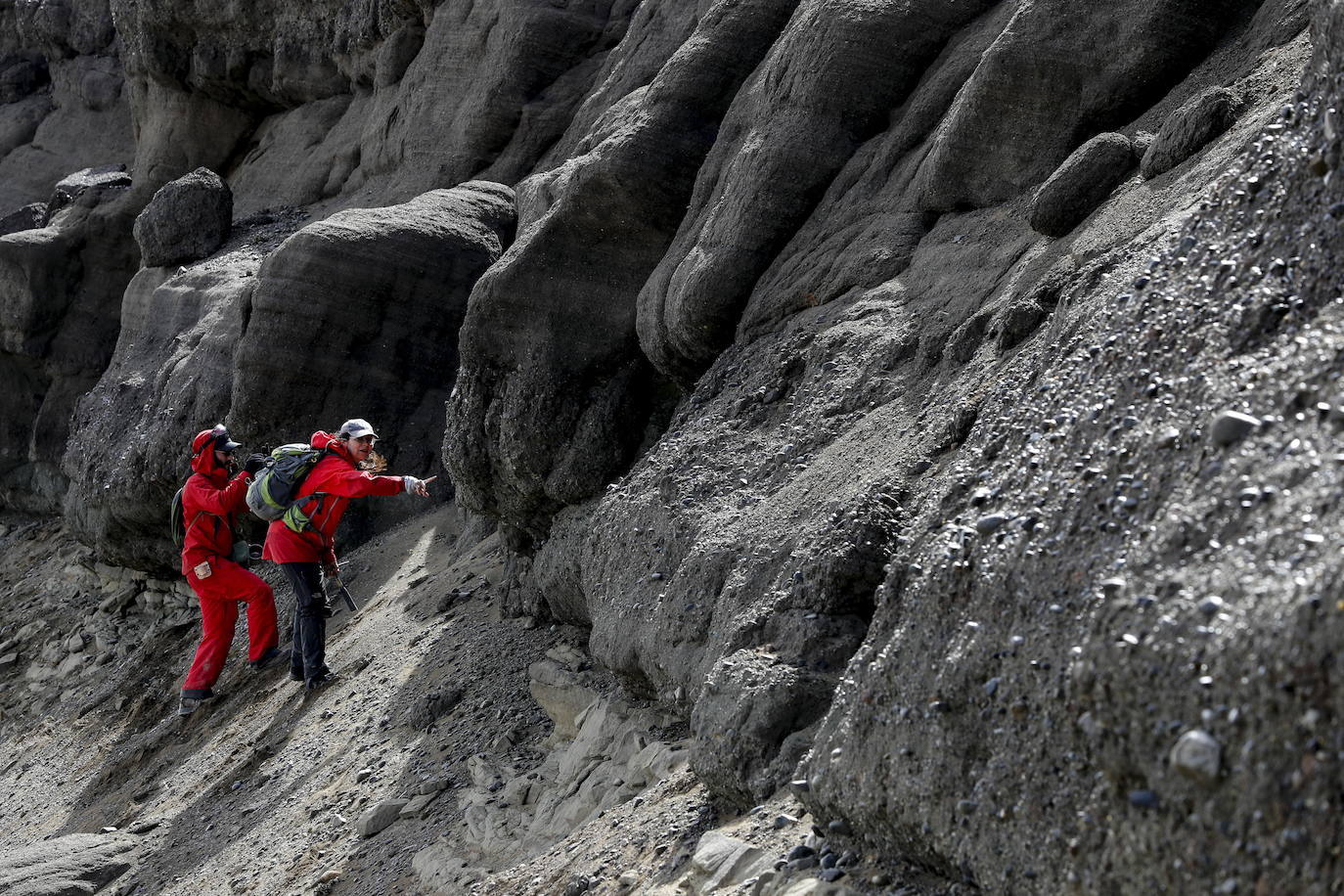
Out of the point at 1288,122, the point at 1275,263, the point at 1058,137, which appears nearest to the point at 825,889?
the point at 1275,263

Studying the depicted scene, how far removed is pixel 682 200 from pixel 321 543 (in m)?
3.81

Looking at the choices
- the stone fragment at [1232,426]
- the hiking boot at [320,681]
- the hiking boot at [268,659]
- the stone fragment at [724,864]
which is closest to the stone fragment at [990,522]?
the stone fragment at [1232,426]

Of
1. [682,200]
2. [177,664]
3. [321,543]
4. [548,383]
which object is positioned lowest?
[177,664]

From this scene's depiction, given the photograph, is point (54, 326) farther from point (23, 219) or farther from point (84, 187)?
point (23, 219)

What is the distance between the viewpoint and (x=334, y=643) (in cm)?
1114

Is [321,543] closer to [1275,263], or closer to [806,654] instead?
[806,654]

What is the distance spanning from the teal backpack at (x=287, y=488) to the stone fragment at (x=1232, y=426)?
7.67m

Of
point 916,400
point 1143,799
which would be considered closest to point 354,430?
point 916,400

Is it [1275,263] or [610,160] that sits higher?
[610,160]

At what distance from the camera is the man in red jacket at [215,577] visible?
1147 cm

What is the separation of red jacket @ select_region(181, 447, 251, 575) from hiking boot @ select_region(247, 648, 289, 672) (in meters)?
0.91

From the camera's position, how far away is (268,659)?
11500 mm

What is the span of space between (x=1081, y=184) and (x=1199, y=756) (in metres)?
3.45

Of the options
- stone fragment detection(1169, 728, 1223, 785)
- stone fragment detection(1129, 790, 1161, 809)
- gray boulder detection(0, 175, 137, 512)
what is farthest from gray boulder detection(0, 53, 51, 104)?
stone fragment detection(1169, 728, 1223, 785)
